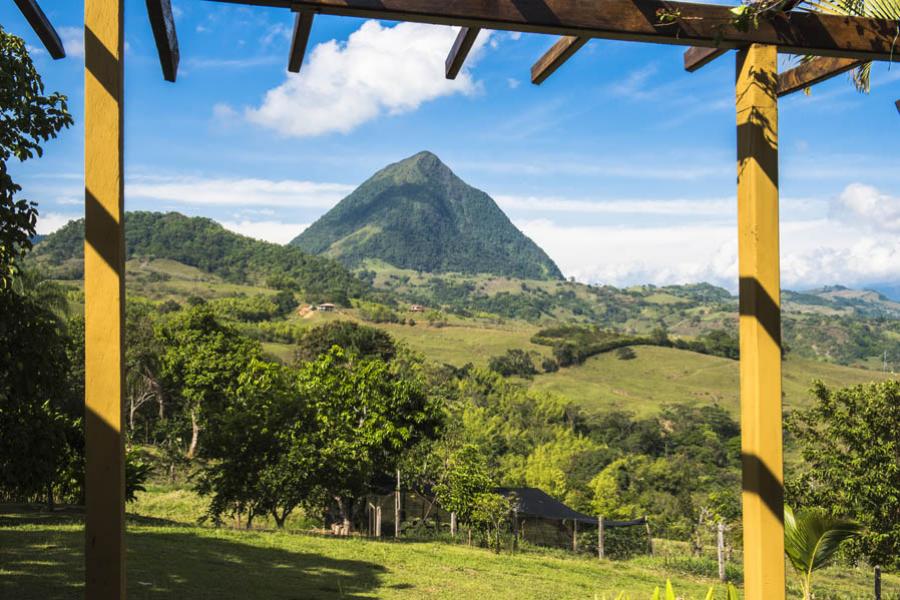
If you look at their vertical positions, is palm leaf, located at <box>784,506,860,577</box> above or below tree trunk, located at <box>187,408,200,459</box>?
above

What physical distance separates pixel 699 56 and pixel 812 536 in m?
2.95

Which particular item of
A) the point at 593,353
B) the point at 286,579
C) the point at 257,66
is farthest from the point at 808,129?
the point at 286,579

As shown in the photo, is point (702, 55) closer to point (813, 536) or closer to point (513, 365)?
point (813, 536)

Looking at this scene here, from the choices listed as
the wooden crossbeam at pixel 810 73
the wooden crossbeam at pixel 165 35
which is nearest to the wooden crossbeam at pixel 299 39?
the wooden crossbeam at pixel 165 35

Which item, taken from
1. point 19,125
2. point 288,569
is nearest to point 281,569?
point 288,569

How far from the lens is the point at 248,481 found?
15.2 metres

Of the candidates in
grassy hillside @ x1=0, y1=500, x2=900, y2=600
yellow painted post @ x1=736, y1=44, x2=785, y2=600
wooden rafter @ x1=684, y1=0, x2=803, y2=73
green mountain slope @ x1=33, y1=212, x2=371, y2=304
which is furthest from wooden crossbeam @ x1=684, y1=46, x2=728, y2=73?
green mountain slope @ x1=33, y1=212, x2=371, y2=304

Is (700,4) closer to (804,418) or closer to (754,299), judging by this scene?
(754,299)

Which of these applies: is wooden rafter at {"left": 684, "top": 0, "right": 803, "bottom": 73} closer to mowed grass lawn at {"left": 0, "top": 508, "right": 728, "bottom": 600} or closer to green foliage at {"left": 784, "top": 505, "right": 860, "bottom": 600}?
green foliage at {"left": 784, "top": 505, "right": 860, "bottom": 600}

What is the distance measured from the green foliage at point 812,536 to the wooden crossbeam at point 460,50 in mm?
3137

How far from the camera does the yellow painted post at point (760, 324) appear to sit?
255cm

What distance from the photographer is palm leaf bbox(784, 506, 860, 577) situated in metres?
4.12

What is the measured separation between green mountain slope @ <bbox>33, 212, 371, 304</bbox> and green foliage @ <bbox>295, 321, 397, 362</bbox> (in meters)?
59.8

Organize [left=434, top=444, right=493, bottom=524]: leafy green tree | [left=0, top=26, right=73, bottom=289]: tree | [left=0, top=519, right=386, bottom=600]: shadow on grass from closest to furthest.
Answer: [left=0, top=26, right=73, bottom=289]: tree < [left=0, top=519, right=386, bottom=600]: shadow on grass < [left=434, top=444, right=493, bottom=524]: leafy green tree
